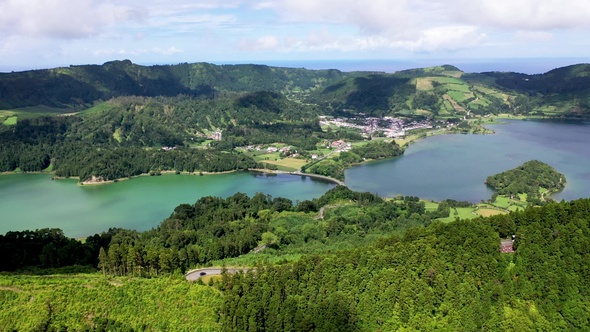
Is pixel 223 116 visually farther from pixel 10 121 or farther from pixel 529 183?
pixel 529 183

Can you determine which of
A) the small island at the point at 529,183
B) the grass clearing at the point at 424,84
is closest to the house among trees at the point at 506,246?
the small island at the point at 529,183

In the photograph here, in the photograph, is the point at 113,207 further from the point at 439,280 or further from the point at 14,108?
the point at 14,108

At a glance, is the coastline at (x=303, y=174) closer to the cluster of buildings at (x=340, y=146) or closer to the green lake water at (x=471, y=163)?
the green lake water at (x=471, y=163)

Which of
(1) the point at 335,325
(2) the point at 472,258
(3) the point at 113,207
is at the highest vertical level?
(2) the point at 472,258

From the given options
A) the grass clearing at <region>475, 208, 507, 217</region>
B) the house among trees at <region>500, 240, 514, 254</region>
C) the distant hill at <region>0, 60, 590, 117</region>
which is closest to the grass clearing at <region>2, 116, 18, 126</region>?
the distant hill at <region>0, 60, 590, 117</region>

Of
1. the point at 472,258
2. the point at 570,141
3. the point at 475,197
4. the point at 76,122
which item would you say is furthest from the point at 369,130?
the point at 472,258

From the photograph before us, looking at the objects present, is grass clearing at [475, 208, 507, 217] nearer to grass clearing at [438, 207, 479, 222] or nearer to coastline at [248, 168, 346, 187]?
grass clearing at [438, 207, 479, 222]

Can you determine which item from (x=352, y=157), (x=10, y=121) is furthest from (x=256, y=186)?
(x=10, y=121)
